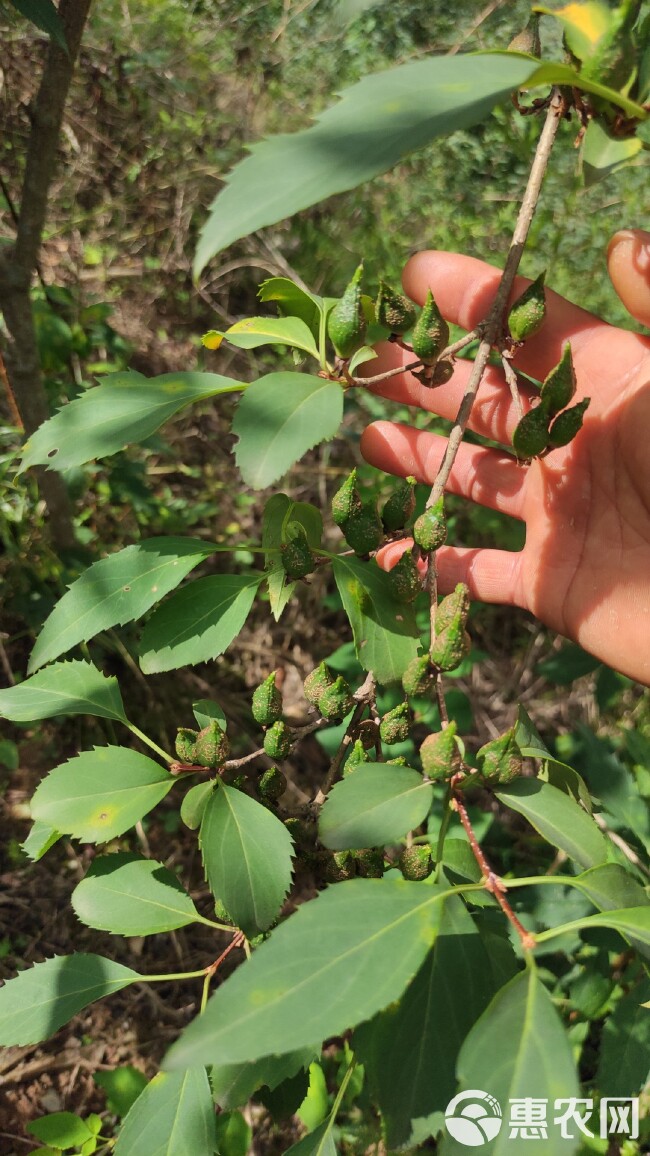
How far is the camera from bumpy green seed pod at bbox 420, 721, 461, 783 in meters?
0.93

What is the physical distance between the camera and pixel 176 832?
246 cm

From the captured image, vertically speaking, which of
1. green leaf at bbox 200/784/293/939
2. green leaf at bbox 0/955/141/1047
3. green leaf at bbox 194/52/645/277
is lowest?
green leaf at bbox 0/955/141/1047

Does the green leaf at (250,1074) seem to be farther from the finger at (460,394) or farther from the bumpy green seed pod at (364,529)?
the finger at (460,394)

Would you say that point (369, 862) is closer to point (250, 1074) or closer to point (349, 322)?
point (250, 1074)

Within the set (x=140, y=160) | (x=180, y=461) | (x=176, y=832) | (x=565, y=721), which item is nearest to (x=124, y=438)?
(x=176, y=832)

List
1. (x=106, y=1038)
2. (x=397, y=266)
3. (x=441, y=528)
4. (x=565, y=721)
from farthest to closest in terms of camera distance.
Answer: (x=397, y=266)
(x=565, y=721)
(x=106, y=1038)
(x=441, y=528)

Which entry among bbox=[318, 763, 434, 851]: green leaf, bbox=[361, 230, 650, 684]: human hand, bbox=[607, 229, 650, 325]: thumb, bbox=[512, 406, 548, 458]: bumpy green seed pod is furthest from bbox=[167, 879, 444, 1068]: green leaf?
bbox=[607, 229, 650, 325]: thumb

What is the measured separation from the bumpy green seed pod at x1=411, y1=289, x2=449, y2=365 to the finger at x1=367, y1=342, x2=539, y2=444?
38 cm

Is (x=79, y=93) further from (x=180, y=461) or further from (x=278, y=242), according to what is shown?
(x=180, y=461)

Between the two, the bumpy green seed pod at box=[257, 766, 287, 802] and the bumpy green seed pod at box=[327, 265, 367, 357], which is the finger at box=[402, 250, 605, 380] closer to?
the bumpy green seed pod at box=[327, 265, 367, 357]

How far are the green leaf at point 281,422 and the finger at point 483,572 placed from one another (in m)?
0.79

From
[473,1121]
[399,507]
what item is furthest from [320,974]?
[399,507]

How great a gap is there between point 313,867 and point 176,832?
1464 mm

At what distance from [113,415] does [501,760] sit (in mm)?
735
